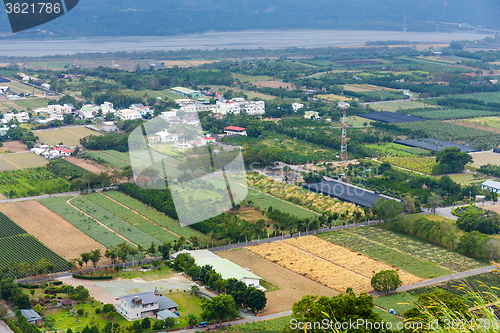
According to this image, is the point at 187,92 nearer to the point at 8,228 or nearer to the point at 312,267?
the point at 8,228

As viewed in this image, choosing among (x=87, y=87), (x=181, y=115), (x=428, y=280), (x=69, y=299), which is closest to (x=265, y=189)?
(x=428, y=280)

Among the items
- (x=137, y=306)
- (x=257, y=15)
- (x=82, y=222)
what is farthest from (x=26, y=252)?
(x=257, y=15)

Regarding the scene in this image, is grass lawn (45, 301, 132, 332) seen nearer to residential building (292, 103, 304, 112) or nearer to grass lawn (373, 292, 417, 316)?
grass lawn (373, 292, 417, 316)

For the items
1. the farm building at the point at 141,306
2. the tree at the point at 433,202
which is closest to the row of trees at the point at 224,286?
the farm building at the point at 141,306

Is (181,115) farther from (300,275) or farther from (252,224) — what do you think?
(300,275)

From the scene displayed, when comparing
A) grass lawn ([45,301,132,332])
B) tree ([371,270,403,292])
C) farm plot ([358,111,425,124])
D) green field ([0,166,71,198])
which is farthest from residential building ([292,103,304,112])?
grass lawn ([45,301,132,332])

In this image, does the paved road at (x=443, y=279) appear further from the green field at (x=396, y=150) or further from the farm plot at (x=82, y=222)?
the green field at (x=396, y=150)
